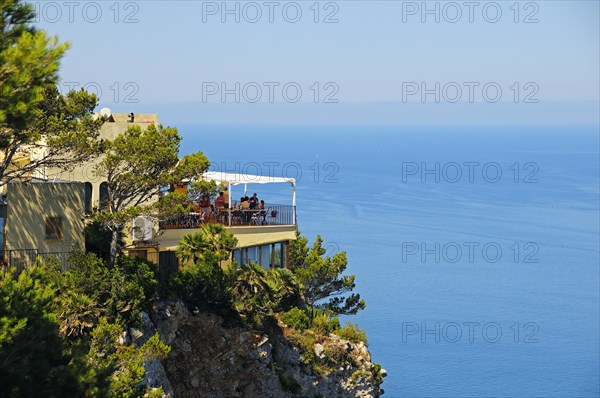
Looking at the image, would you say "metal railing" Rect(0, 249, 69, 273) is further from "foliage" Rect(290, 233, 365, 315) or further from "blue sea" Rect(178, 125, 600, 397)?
"blue sea" Rect(178, 125, 600, 397)

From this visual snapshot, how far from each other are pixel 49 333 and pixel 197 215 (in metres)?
15.3

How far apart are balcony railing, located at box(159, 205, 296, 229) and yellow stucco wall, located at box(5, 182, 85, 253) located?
3835 mm

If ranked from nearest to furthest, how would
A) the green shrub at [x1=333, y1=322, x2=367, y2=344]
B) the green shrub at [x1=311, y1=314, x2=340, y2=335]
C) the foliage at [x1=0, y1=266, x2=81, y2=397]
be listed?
the foliage at [x1=0, y1=266, x2=81, y2=397] → the green shrub at [x1=311, y1=314, x2=340, y2=335] → the green shrub at [x1=333, y1=322, x2=367, y2=344]

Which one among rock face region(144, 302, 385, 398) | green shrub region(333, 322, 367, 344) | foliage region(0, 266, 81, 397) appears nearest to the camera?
foliage region(0, 266, 81, 397)

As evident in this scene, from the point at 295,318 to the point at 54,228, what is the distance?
32.7ft

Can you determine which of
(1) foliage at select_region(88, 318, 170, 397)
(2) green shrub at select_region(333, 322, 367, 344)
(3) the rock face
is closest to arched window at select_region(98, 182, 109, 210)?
(3) the rock face

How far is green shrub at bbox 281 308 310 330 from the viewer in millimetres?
36781

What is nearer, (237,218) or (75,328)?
(75,328)

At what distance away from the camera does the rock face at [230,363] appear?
3170 centimetres

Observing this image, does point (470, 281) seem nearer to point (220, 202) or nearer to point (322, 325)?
point (322, 325)

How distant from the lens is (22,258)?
97.1ft

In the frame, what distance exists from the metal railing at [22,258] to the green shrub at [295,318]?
9236 millimetres

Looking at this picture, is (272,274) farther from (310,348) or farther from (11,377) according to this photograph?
(11,377)

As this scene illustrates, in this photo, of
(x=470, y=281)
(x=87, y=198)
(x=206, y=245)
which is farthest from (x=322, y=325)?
(x=470, y=281)
